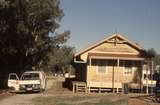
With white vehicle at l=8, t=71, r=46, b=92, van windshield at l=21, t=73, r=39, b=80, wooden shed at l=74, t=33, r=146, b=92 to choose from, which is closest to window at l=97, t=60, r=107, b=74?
wooden shed at l=74, t=33, r=146, b=92

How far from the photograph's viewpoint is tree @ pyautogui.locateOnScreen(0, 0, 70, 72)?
47688mm

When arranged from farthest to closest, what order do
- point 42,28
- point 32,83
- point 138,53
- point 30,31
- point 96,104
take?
point 42,28 < point 30,31 < point 138,53 < point 32,83 < point 96,104

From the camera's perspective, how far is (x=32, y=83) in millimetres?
42219

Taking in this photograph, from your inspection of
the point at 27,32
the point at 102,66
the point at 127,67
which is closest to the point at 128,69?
the point at 127,67

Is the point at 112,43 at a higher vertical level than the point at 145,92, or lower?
higher

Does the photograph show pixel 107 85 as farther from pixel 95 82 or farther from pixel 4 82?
pixel 4 82

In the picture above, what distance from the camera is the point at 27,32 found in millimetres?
50469

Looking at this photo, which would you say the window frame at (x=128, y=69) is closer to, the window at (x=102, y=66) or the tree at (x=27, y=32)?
the window at (x=102, y=66)

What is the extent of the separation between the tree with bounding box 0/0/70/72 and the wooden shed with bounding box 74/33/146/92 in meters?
7.28

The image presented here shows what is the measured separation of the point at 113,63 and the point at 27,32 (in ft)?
35.4

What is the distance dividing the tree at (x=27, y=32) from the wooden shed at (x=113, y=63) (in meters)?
7.28

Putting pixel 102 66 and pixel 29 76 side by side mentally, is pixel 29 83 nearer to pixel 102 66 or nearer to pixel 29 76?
pixel 29 76

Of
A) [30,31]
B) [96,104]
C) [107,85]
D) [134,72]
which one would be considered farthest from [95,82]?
[96,104]

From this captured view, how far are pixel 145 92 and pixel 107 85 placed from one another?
3595 mm
